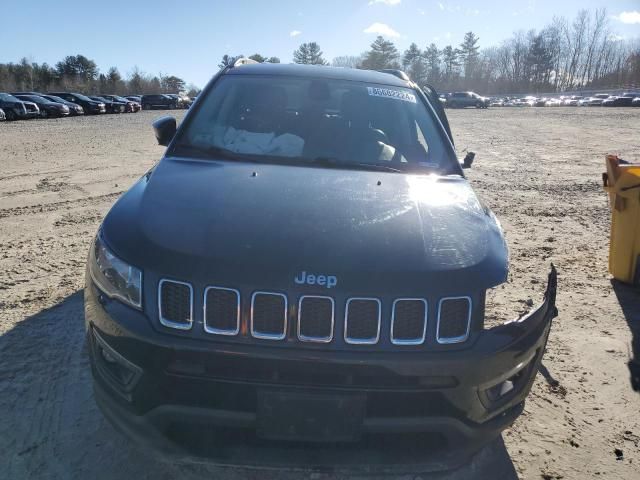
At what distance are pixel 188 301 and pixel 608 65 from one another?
129271 mm

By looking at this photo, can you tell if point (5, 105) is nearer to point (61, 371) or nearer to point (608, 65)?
point (61, 371)

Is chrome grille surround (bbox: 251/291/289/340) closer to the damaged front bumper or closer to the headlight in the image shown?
the damaged front bumper

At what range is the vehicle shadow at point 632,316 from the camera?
10.9ft

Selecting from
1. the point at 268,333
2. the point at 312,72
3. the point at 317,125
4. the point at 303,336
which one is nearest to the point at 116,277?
the point at 268,333

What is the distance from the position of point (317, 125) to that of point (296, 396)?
6.43ft

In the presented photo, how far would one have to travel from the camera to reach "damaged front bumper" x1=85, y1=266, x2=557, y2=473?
5.92 feet

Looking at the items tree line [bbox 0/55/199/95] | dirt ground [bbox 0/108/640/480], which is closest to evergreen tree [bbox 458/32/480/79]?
tree line [bbox 0/55/199/95]

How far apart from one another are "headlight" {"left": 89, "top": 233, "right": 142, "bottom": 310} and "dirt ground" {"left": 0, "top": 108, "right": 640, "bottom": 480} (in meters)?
0.57

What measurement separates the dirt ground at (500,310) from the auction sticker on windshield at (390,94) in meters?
1.49

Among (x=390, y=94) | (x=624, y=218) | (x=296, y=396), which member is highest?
(x=390, y=94)

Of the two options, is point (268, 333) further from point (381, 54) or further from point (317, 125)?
point (381, 54)

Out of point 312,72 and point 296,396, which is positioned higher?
point 312,72

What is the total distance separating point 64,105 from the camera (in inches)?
1312

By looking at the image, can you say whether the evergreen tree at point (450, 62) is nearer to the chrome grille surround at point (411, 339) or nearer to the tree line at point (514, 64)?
the tree line at point (514, 64)
